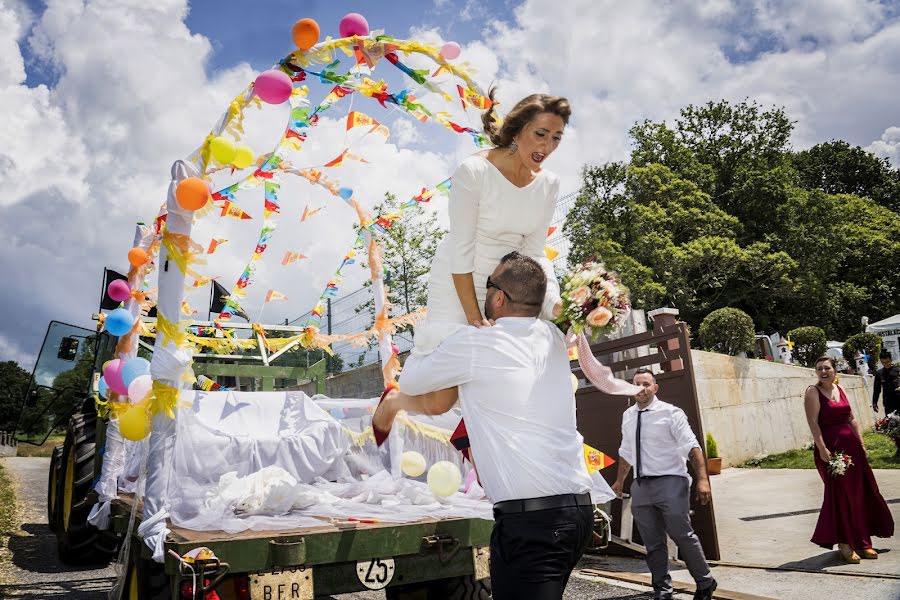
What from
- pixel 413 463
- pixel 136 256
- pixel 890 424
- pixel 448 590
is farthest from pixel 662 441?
pixel 890 424

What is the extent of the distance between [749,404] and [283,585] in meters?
12.3

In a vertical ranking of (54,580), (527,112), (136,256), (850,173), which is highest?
(850,173)

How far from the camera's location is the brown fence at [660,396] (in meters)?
6.54

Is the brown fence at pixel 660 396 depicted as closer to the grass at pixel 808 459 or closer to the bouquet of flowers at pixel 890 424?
the bouquet of flowers at pixel 890 424

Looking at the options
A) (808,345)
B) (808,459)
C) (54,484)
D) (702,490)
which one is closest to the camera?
(702,490)

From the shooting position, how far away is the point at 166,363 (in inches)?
149

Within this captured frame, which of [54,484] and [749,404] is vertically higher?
[749,404]

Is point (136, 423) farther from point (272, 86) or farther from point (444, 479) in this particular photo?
point (272, 86)

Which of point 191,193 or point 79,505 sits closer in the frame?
point 191,193

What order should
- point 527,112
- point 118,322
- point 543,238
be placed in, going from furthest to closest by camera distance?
point 118,322
point 543,238
point 527,112

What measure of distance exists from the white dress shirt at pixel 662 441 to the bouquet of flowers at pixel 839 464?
1542mm

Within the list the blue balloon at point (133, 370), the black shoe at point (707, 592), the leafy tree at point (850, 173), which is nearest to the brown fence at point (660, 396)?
the black shoe at point (707, 592)

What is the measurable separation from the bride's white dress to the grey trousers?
2.95 meters

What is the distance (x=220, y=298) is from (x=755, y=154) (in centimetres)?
2778
